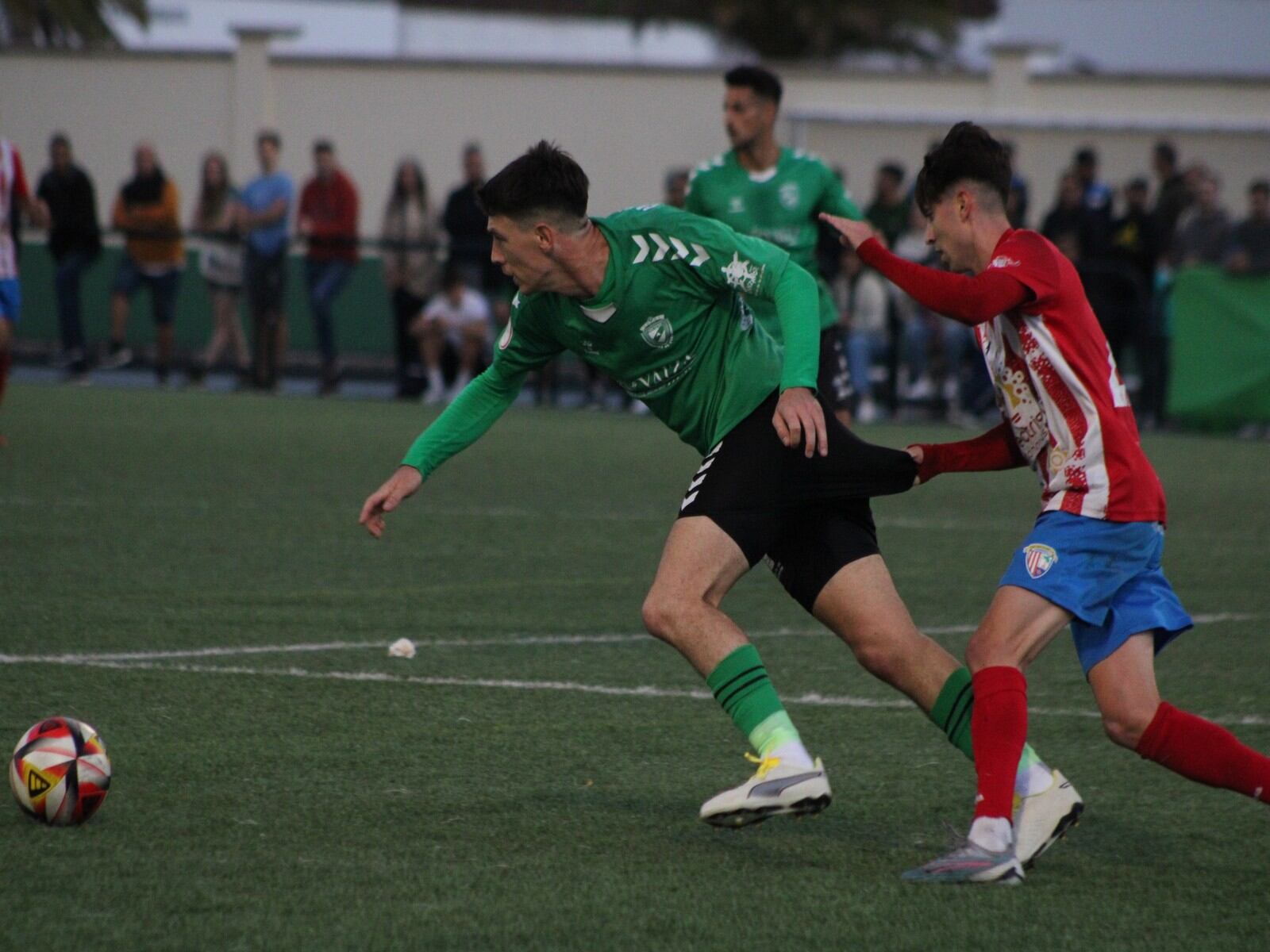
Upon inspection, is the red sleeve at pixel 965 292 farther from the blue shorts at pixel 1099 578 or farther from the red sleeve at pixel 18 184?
the red sleeve at pixel 18 184

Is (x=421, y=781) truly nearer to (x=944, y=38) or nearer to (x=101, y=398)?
(x=101, y=398)

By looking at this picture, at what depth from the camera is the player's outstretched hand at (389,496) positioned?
530cm

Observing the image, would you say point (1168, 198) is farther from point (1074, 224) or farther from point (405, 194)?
point (405, 194)

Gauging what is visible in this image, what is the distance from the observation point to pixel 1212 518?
12.2 metres

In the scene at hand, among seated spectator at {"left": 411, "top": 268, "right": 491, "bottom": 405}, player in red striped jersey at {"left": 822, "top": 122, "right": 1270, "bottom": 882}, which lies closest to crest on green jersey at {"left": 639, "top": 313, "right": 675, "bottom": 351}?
player in red striped jersey at {"left": 822, "top": 122, "right": 1270, "bottom": 882}

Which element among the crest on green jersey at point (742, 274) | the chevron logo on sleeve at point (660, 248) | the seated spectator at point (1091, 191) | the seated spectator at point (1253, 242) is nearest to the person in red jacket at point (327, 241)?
the seated spectator at point (1091, 191)

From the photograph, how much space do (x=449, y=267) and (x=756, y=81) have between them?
421 inches

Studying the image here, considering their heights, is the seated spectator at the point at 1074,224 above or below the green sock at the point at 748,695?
below

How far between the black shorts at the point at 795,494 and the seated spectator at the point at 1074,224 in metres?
14.4

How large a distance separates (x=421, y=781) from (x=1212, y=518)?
786 cm

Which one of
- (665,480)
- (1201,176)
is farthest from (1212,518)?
(1201,176)

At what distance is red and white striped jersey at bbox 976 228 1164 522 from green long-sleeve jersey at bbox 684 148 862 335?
502 cm

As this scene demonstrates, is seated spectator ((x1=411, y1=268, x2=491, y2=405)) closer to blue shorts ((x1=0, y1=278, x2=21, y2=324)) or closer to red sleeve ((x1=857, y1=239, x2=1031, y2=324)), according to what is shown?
blue shorts ((x1=0, y1=278, x2=21, y2=324))

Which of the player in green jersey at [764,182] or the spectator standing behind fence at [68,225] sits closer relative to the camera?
the player in green jersey at [764,182]
